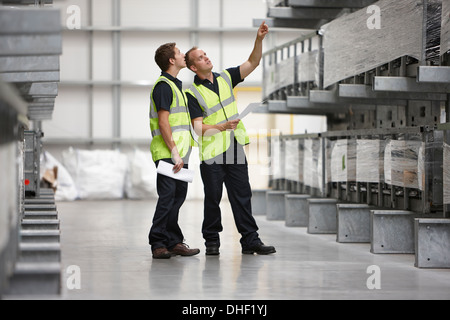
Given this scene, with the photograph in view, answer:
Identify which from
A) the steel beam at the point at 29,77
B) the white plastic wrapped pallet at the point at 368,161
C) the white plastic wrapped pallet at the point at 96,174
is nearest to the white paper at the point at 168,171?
the steel beam at the point at 29,77

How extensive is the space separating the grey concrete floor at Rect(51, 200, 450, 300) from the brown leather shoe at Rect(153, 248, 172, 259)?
0.09 m

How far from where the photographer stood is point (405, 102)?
7.57 metres

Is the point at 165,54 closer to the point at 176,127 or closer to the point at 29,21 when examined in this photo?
the point at 176,127

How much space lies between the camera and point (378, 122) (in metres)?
8.35

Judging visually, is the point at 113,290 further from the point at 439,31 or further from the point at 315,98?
the point at 315,98

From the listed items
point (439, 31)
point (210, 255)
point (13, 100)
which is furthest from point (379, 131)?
point (13, 100)

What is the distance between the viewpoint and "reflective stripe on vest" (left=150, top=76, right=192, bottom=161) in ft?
19.3

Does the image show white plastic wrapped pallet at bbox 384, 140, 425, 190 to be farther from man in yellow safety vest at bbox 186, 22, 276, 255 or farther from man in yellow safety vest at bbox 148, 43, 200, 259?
man in yellow safety vest at bbox 148, 43, 200, 259

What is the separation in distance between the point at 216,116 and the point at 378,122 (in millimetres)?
2841

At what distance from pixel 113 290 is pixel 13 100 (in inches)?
61.5

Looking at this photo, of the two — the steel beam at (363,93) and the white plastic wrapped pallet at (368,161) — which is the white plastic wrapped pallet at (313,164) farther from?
the steel beam at (363,93)

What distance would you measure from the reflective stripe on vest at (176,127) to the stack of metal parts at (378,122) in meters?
1.61

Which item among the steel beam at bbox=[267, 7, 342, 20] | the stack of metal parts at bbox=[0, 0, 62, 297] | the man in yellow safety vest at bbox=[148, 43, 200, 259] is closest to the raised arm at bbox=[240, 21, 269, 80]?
the man in yellow safety vest at bbox=[148, 43, 200, 259]
